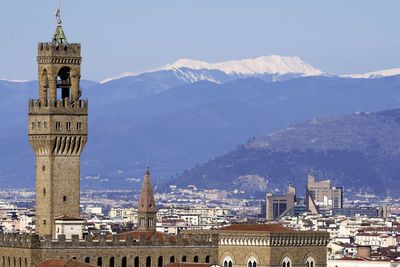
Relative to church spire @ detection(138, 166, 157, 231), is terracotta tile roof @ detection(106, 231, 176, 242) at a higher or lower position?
lower

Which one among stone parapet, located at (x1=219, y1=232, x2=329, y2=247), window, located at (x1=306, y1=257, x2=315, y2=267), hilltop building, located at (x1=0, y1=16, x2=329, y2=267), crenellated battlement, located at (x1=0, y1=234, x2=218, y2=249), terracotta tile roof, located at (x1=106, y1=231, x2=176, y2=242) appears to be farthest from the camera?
terracotta tile roof, located at (x1=106, y1=231, x2=176, y2=242)

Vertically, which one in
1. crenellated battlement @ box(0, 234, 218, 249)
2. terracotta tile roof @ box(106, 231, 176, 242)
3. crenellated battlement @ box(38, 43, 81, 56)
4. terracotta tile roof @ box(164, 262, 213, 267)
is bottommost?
terracotta tile roof @ box(164, 262, 213, 267)

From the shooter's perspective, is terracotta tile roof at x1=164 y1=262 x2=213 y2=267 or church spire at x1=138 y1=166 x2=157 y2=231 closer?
terracotta tile roof at x1=164 y1=262 x2=213 y2=267

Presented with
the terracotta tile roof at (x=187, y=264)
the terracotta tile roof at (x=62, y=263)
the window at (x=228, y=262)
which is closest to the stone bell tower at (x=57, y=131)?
the terracotta tile roof at (x=62, y=263)

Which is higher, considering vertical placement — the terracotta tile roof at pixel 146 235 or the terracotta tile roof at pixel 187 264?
the terracotta tile roof at pixel 146 235

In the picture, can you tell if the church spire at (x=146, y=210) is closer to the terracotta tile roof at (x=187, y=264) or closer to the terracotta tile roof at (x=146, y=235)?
the terracotta tile roof at (x=146, y=235)

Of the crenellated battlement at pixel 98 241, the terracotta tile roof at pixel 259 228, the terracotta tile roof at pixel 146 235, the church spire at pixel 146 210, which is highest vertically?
the church spire at pixel 146 210

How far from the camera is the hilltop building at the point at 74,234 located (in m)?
103

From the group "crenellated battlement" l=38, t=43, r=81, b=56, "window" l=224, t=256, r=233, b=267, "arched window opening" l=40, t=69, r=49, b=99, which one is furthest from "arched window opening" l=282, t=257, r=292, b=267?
"crenellated battlement" l=38, t=43, r=81, b=56

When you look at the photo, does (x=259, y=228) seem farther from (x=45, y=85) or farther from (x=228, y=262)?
(x=45, y=85)

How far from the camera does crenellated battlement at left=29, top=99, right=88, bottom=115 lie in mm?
107875

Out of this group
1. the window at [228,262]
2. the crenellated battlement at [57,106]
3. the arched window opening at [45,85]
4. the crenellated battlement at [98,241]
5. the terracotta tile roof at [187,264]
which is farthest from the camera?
the arched window opening at [45,85]

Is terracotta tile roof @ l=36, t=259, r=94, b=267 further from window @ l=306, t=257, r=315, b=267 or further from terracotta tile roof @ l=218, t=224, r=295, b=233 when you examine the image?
window @ l=306, t=257, r=315, b=267

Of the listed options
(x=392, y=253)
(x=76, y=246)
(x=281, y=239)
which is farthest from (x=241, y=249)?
(x=392, y=253)
